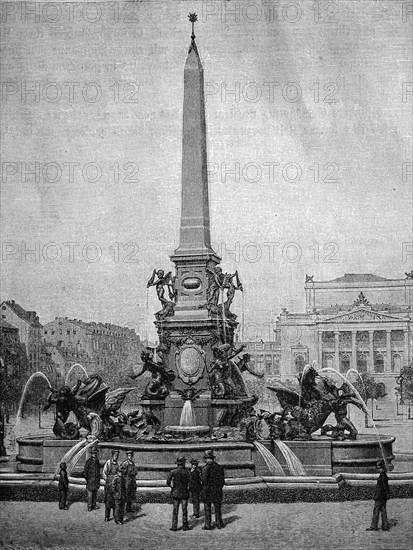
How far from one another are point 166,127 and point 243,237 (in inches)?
78.2

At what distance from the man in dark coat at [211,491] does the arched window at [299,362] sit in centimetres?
343

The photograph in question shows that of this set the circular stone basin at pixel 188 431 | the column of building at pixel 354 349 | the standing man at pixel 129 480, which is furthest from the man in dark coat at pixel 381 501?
the column of building at pixel 354 349

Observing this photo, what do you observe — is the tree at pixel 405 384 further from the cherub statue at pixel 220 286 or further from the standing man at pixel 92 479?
the standing man at pixel 92 479

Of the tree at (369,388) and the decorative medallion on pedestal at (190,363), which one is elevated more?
the decorative medallion on pedestal at (190,363)

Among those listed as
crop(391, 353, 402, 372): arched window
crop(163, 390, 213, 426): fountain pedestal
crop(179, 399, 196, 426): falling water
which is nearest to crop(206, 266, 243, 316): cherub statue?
crop(163, 390, 213, 426): fountain pedestal

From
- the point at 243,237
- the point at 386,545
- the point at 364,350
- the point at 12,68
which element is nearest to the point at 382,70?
the point at 243,237

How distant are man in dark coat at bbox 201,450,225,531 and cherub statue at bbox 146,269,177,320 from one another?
346 cm

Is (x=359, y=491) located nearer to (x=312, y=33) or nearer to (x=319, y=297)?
(x=319, y=297)

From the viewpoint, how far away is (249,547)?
860 cm

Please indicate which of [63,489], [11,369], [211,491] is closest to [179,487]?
[211,491]

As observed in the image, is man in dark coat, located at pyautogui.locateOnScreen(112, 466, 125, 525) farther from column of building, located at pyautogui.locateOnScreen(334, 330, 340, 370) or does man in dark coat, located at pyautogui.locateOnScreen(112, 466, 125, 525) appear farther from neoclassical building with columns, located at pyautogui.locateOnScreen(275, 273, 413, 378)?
column of building, located at pyautogui.locateOnScreen(334, 330, 340, 370)

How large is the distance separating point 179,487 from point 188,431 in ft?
7.68

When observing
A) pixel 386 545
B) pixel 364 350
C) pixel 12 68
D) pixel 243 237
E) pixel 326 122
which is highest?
pixel 12 68

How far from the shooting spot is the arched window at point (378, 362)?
11.3 meters
